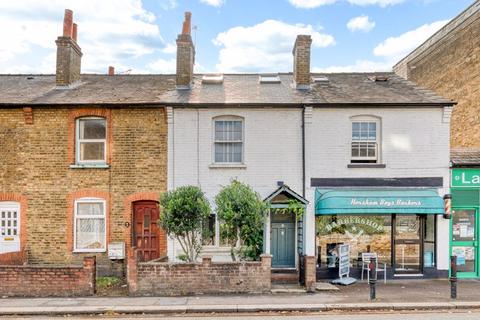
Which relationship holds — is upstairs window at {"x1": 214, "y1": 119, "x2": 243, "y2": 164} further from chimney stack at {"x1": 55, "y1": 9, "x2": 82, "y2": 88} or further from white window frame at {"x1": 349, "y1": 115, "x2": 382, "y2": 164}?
chimney stack at {"x1": 55, "y1": 9, "x2": 82, "y2": 88}

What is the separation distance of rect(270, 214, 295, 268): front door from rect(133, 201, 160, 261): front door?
4194 millimetres

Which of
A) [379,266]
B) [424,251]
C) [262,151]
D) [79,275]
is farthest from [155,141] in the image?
[424,251]

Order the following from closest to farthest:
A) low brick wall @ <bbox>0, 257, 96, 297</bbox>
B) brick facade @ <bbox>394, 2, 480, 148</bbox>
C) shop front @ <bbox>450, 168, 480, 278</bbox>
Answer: low brick wall @ <bbox>0, 257, 96, 297</bbox>, shop front @ <bbox>450, 168, 480, 278</bbox>, brick facade @ <bbox>394, 2, 480, 148</bbox>

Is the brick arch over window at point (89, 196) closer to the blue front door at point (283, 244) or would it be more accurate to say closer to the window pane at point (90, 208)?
the window pane at point (90, 208)

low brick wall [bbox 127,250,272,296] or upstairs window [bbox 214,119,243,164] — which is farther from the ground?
upstairs window [bbox 214,119,243,164]

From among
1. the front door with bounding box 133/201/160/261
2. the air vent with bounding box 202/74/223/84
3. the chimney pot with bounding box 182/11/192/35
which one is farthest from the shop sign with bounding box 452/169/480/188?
the chimney pot with bounding box 182/11/192/35

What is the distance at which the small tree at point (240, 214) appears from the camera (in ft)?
43.6

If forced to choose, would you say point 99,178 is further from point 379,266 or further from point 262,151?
point 379,266

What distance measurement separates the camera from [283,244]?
15.9 m

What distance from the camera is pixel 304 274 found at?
13.6 meters

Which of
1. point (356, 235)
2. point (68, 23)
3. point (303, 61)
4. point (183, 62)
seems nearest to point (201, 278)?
point (356, 235)

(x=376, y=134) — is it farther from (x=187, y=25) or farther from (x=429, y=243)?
(x=187, y=25)

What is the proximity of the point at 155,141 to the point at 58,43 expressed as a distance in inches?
229

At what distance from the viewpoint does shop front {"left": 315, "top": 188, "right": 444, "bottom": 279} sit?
51.1 ft
